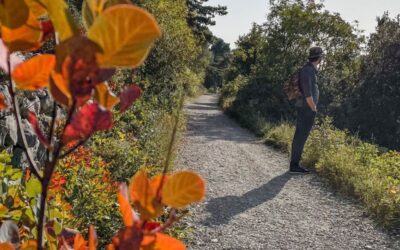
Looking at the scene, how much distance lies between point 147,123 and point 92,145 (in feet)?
9.62

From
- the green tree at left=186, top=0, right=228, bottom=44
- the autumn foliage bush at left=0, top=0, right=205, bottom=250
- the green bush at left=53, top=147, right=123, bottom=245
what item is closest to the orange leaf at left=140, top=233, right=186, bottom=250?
the autumn foliage bush at left=0, top=0, right=205, bottom=250

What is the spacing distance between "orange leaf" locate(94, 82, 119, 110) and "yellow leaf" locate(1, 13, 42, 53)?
3.9 inches

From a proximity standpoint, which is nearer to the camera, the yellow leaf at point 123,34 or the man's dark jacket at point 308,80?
the yellow leaf at point 123,34

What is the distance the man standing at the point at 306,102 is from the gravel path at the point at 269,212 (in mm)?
313

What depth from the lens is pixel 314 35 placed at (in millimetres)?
13273

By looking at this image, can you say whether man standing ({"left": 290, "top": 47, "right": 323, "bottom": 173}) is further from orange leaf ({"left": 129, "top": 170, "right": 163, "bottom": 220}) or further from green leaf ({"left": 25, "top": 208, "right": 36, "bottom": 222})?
orange leaf ({"left": 129, "top": 170, "right": 163, "bottom": 220})

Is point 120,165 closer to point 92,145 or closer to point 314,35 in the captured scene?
point 92,145

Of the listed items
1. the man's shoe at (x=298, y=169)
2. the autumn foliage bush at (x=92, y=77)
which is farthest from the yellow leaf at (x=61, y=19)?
the man's shoe at (x=298, y=169)

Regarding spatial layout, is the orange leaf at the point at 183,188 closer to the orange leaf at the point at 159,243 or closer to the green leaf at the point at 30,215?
the orange leaf at the point at 159,243

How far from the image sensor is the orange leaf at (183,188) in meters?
0.47

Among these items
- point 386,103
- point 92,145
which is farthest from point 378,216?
point 386,103

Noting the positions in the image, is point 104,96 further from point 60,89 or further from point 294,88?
point 294,88

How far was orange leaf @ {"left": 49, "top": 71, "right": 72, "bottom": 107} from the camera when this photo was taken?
44 cm

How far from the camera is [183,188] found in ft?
1.55
